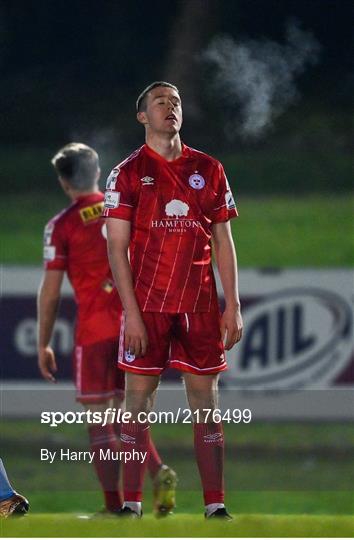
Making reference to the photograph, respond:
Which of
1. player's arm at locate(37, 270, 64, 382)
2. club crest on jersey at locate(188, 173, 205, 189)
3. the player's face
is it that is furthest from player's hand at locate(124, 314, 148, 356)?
player's arm at locate(37, 270, 64, 382)

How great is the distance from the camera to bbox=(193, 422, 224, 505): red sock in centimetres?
461

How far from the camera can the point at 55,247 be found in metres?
5.74

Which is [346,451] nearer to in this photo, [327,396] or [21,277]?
[327,396]

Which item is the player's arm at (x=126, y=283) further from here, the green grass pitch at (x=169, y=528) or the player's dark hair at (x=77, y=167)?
the player's dark hair at (x=77, y=167)

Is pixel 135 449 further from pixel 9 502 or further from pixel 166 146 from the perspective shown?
pixel 166 146

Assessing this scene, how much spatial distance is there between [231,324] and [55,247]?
139cm

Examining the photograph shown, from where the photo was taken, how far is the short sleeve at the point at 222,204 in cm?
462

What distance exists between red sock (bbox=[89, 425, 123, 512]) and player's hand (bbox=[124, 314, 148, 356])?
1.13 m

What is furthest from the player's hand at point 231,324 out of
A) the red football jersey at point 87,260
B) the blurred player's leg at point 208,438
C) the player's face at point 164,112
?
the red football jersey at point 87,260

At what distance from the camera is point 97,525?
4320 millimetres

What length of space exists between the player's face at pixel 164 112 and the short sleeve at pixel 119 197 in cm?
22

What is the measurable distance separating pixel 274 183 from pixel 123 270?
11342 millimetres

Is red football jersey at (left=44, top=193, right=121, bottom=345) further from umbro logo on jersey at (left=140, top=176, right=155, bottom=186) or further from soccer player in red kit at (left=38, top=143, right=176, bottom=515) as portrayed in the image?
umbro logo on jersey at (left=140, top=176, right=155, bottom=186)

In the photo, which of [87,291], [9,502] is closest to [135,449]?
[9,502]
